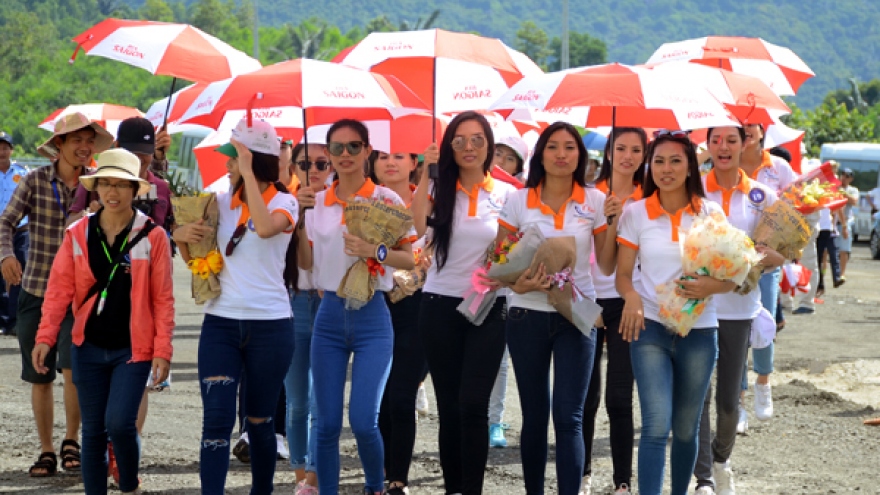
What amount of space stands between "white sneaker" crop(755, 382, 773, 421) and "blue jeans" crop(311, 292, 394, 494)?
176 inches

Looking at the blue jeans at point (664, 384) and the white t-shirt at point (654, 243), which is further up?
the white t-shirt at point (654, 243)

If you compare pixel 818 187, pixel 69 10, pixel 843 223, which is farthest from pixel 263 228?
pixel 69 10

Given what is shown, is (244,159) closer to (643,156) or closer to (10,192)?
(643,156)

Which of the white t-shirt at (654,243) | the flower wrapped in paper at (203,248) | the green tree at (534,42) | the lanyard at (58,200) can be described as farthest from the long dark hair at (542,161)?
the green tree at (534,42)

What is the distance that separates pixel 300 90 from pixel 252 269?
114 cm

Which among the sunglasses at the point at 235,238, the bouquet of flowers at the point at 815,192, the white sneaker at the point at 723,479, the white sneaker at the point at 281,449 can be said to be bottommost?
the white sneaker at the point at 281,449

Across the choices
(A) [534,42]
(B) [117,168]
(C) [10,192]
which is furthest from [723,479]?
(A) [534,42]

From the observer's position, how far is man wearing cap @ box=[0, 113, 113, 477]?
8125 millimetres

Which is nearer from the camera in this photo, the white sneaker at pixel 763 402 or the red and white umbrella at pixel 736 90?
the red and white umbrella at pixel 736 90

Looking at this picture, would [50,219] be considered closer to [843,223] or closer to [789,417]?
[789,417]

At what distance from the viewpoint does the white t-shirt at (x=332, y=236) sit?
6918 millimetres

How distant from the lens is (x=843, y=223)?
23438 millimetres

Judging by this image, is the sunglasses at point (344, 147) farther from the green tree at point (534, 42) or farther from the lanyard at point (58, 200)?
the green tree at point (534, 42)

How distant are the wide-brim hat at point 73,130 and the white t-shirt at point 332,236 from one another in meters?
1.83
